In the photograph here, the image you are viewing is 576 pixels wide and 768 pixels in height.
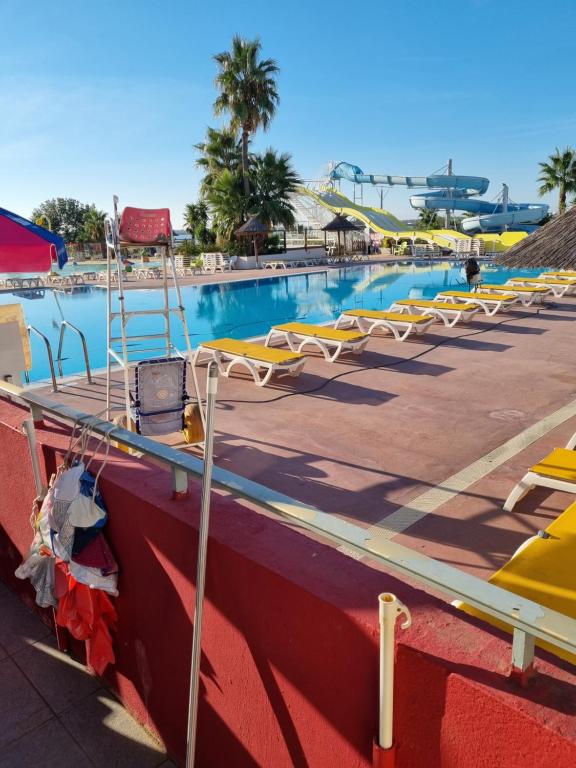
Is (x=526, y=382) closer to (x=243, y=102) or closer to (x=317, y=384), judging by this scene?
(x=317, y=384)

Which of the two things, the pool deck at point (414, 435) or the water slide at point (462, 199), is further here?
the water slide at point (462, 199)

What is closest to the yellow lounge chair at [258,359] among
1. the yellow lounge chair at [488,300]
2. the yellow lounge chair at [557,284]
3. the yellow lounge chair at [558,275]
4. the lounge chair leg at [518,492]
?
the lounge chair leg at [518,492]

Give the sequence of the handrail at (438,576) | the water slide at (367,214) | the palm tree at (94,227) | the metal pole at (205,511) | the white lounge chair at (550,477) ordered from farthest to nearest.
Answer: the palm tree at (94,227)
the water slide at (367,214)
the white lounge chair at (550,477)
the metal pole at (205,511)
the handrail at (438,576)

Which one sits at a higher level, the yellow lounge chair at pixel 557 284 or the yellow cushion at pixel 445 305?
the yellow lounge chair at pixel 557 284

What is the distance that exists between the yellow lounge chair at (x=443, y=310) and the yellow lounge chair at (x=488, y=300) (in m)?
0.60

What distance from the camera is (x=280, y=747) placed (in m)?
1.76

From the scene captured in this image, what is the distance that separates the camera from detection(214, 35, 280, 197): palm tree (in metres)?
32.6

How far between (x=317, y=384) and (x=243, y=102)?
30.3 m

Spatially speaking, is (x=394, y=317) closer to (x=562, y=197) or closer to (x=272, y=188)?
(x=272, y=188)

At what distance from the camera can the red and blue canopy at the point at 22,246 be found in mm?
4633

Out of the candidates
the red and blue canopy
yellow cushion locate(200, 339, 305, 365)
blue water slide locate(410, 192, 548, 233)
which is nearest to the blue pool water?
yellow cushion locate(200, 339, 305, 365)

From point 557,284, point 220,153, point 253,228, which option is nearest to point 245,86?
point 220,153

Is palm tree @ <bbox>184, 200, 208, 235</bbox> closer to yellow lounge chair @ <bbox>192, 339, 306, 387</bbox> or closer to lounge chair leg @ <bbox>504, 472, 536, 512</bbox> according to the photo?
yellow lounge chair @ <bbox>192, 339, 306, 387</bbox>

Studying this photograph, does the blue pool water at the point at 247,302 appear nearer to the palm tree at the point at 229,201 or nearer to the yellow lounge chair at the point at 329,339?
the yellow lounge chair at the point at 329,339
